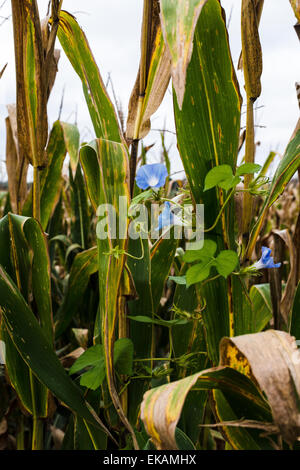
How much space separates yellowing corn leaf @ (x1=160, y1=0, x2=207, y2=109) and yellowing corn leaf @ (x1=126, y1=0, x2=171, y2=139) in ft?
0.41

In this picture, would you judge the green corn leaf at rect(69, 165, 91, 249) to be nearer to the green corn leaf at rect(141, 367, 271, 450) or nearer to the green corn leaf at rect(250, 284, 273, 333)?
the green corn leaf at rect(250, 284, 273, 333)

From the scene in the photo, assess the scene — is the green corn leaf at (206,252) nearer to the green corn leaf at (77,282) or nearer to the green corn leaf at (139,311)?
the green corn leaf at (139,311)

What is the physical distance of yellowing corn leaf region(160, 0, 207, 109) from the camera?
1.12 ft

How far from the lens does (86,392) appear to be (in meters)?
0.58

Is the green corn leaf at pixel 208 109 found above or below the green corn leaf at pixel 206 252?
above

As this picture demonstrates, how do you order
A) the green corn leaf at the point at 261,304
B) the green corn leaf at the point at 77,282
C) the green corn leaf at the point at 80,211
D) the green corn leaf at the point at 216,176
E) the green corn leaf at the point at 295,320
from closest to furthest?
the green corn leaf at the point at 216,176, the green corn leaf at the point at 295,320, the green corn leaf at the point at 261,304, the green corn leaf at the point at 77,282, the green corn leaf at the point at 80,211

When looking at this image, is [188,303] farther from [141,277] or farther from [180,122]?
[180,122]

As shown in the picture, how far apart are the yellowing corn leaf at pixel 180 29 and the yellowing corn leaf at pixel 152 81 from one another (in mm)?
125

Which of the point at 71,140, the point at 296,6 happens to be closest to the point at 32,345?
the point at 71,140

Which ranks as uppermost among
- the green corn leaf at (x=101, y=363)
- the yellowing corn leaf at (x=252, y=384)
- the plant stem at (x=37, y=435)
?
the yellowing corn leaf at (x=252, y=384)

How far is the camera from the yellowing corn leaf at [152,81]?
0.52 metres

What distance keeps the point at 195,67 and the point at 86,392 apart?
1.49 ft

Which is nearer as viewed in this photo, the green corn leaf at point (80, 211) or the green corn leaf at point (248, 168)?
the green corn leaf at point (248, 168)

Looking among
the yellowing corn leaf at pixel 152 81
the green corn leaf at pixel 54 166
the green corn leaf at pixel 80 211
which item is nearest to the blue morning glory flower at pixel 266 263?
the yellowing corn leaf at pixel 152 81
